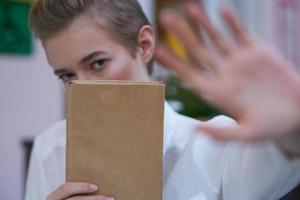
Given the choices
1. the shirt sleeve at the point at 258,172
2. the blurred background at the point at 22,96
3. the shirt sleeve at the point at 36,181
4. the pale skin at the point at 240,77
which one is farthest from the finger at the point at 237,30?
the blurred background at the point at 22,96

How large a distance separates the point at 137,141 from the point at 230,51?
310 mm

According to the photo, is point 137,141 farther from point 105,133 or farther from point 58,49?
point 58,49

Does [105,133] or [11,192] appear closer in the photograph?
[105,133]

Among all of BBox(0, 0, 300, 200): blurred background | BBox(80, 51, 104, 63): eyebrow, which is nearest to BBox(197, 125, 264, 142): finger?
BBox(80, 51, 104, 63): eyebrow

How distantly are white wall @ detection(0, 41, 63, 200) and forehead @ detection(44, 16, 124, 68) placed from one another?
1815 mm

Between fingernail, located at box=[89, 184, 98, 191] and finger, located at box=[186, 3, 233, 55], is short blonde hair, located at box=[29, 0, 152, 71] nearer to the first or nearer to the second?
fingernail, located at box=[89, 184, 98, 191]

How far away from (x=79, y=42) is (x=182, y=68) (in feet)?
1.58

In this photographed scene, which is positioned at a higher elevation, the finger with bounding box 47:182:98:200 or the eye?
the eye

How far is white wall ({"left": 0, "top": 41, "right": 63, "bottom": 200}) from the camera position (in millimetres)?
2902

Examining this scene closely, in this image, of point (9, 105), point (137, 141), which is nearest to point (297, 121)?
point (137, 141)

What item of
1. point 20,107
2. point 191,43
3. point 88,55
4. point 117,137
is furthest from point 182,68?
point 20,107

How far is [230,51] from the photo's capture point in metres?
0.68

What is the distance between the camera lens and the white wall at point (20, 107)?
290 centimetres

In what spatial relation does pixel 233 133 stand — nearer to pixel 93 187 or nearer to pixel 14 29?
pixel 93 187
